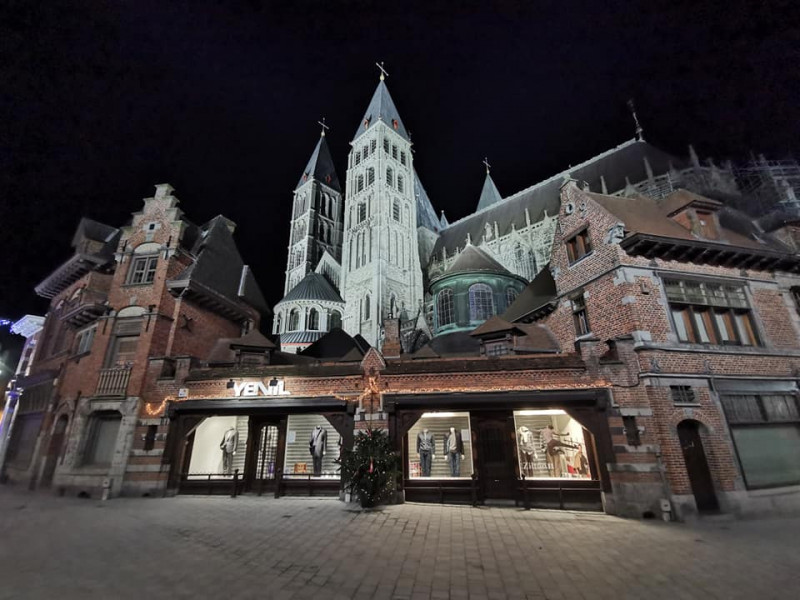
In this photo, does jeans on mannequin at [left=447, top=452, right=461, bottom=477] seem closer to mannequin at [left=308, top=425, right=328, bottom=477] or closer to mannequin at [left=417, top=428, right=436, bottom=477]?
mannequin at [left=417, top=428, right=436, bottom=477]

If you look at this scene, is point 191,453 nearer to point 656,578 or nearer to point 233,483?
point 233,483

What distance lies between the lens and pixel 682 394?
1080 cm

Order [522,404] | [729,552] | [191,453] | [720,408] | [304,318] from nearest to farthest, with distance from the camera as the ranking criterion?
[729,552], [720,408], [522,404], [191,453], [304,318]

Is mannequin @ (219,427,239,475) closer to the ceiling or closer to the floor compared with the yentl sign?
closer to the floor

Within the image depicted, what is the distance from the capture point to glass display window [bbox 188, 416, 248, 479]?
14.6 metres

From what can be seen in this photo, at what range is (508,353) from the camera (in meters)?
14.4

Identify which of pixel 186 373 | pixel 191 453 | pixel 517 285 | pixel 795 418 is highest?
pixel 517 285

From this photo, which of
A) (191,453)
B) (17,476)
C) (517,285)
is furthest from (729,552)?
(17,476)

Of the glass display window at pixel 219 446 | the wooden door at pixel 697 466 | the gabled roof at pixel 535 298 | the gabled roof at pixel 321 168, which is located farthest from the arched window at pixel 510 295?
the gabled roof at pixel 321 168

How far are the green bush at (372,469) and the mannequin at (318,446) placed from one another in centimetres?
274

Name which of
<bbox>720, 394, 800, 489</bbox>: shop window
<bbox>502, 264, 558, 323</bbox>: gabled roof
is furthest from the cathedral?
<bbox>720, 394, 800, 489</bbox>: shop window

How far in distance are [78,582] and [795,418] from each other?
1862 centimetres

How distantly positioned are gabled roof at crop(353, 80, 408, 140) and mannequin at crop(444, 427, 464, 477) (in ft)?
170

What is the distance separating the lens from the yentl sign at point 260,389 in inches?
527
